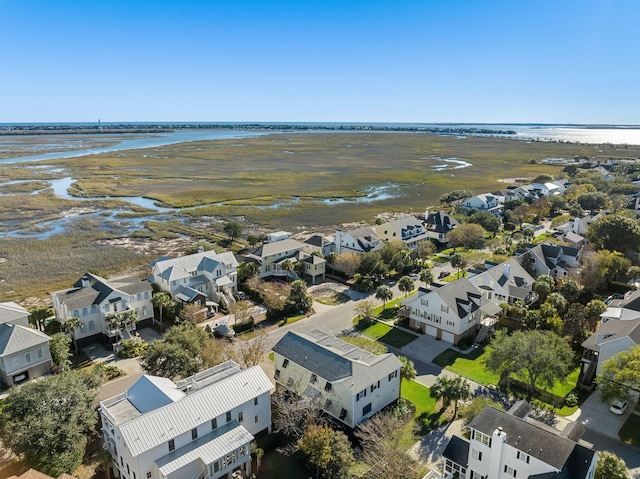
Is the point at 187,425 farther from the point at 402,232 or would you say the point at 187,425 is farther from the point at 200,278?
the point at 402,232

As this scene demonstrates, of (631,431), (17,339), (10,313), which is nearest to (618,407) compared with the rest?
(631,431)

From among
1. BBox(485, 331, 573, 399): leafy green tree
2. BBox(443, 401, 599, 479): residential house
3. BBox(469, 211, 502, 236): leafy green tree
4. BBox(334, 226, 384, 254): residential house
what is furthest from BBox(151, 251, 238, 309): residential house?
BBox(469, 211, 502, 236): leafy green tree

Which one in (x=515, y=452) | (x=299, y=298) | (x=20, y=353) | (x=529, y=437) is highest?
(x=529, y=437)

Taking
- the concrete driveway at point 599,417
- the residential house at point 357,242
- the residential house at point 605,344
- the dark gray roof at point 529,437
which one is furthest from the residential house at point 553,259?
the dark gray roof at point 529,437

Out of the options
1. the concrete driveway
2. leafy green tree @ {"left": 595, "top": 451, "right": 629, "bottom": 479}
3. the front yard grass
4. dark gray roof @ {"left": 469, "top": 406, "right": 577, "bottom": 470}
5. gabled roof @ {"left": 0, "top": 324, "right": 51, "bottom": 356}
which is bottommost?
the concrete driveway

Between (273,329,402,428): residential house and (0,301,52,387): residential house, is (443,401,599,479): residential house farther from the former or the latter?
(0,301,52,387): residential house

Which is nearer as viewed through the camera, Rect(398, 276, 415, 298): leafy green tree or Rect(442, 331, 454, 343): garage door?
Rect(442, 331, 454, 343): garage door
